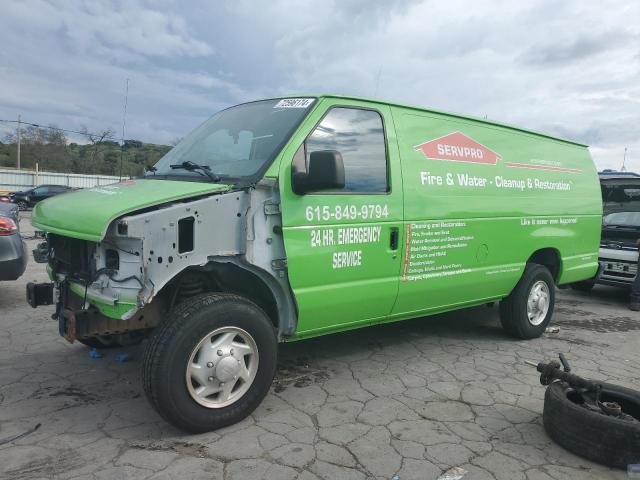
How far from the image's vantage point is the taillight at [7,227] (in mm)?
5824

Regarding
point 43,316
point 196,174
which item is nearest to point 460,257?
point 196,174

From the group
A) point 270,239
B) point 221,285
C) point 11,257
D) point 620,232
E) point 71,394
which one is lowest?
point 71,394

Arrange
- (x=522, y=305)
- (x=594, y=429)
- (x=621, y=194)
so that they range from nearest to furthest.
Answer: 1. (x=594, y=429)
2. (x=522, y=305)
3. (x=621, y=194)

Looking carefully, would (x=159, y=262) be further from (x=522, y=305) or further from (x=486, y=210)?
(x=522, y=305)

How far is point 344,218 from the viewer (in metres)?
3.74

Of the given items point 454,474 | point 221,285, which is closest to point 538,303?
point 454,474

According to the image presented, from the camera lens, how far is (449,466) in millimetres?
2926

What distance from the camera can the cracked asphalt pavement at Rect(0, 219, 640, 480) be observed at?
2.88 metres

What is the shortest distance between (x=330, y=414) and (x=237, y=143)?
210 cm

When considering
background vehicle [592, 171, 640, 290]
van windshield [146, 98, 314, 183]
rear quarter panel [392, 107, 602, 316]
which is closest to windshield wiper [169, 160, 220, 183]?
van windshield [146, 98, 314, 183]

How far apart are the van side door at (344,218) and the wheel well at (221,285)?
0.25 meters

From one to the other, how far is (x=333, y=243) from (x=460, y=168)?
167 cm

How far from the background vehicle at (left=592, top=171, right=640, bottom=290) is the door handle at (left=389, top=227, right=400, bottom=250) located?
227 inches

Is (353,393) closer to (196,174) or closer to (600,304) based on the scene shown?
(196,174)
